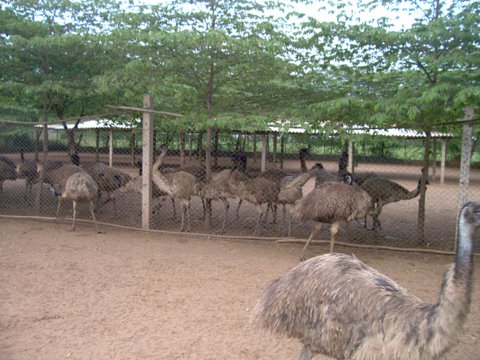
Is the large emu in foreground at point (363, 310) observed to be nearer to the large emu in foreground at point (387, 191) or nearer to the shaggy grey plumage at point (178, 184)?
the shaggy grey plumage at point (178, 184)

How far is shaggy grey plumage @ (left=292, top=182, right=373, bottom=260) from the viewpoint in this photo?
713 centimetres

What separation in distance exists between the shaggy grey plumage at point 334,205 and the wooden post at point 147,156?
121 inches

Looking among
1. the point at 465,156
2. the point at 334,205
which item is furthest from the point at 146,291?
the point at 465,156

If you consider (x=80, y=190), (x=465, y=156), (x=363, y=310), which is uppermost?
(x=465, y=156)

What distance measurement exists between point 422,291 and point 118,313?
145 inches

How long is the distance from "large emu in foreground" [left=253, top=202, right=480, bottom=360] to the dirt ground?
1028 millimetres

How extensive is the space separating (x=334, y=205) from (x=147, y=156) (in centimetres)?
362

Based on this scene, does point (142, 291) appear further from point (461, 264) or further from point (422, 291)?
point (461, 264)

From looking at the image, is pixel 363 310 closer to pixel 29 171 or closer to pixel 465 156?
pixel 465 156

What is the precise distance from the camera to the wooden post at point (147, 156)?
8.63m

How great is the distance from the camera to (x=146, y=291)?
5.75m

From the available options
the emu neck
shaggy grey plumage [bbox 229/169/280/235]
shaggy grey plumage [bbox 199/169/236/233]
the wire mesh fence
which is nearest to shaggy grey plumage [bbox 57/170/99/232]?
the wire mesh fence

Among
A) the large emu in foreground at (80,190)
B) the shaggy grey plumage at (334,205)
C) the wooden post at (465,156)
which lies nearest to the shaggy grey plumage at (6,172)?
the large emu in foreground at (80,190)

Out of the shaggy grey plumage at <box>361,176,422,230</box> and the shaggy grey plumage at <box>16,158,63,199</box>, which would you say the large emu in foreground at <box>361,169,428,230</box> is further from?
the shaggy grey plumage at <box>16,158,63,199</box>
